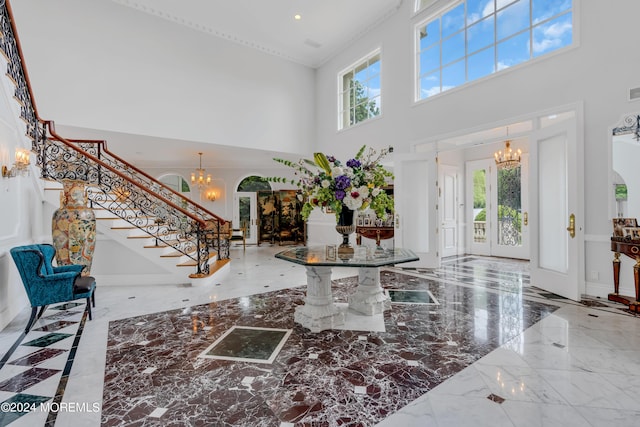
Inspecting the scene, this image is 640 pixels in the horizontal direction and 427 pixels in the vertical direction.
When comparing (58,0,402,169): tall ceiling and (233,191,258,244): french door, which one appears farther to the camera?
(233,191,258,244): french door

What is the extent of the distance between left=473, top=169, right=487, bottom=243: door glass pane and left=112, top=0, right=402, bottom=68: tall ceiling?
4.78 meters

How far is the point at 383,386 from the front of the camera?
2.08 meters

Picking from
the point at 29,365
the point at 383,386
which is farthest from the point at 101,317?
the point at 383,386

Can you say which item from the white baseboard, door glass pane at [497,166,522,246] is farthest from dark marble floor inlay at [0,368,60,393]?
door glass pane at [497,166,522,246]

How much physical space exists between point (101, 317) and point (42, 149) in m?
2.93

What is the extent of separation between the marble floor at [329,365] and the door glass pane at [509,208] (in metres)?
4.04

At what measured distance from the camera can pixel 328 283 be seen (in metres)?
3.26

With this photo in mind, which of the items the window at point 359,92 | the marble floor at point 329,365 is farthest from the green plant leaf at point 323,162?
the window at point 359,92

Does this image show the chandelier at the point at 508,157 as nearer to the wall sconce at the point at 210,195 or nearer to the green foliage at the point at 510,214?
the green foliage at the point at 510,214

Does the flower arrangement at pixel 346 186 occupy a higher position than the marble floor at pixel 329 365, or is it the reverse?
the flower arrangement at pixel 346 186

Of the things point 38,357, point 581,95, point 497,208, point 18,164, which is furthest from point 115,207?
point 497,208

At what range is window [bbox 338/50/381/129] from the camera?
25.0 feet

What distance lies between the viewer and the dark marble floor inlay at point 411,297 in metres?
4.05

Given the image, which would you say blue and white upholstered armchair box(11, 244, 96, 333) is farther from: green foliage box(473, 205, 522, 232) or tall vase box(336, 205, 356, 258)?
green foliage box(473, 205, 522, 232)
